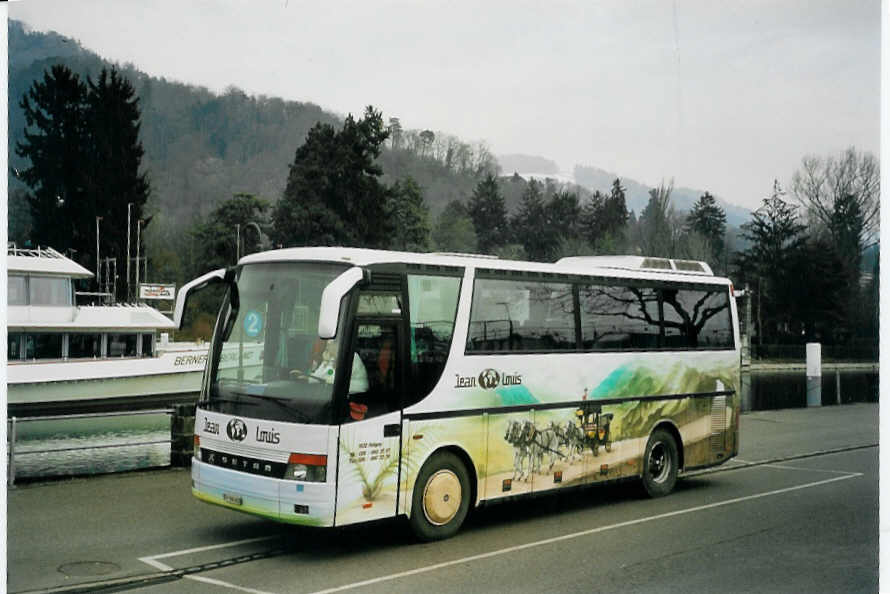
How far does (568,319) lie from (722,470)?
214 inches

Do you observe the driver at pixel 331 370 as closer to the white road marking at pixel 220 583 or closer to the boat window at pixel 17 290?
the white road marking at pixel 220 583

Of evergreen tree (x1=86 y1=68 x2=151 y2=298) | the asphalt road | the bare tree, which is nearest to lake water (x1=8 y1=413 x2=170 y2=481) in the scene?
evergreen tree (x1=86 y1=68 x2=151 y2=298)

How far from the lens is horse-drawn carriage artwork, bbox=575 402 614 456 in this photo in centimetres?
1103

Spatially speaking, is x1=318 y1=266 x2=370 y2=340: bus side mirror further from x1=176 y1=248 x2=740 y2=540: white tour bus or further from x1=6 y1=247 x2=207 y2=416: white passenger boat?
x1=6 y1=247 x2=207 y2=416: white passenger boat

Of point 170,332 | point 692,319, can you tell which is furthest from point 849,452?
point 170,332

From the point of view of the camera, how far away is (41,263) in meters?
24.0

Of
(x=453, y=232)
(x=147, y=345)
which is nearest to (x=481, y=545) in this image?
(x=147, y=345)

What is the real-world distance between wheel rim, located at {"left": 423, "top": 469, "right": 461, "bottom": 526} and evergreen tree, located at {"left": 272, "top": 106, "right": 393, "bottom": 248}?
41.9m

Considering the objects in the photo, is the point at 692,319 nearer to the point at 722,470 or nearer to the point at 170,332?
the point at 722,470

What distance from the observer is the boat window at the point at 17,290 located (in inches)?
958

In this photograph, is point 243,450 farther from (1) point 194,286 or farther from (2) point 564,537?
(2) point 564,537

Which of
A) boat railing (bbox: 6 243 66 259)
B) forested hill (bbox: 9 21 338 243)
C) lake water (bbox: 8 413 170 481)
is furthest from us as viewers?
forested hill (bbox: 9 21 338 243)

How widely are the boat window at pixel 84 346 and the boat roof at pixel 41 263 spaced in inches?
73.9

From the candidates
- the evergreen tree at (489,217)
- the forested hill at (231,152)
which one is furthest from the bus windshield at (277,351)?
the evergreen tree at (489,217)
